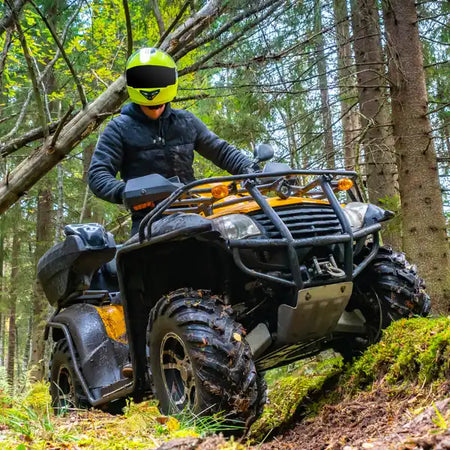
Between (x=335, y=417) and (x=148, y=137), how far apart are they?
2.45 m

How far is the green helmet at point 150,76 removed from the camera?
4016 mm

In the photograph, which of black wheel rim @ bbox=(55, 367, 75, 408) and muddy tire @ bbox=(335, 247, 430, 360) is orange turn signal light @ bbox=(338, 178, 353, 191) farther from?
black wheel rim @ bbox=(55, 367, 75, 408)

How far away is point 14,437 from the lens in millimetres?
2148

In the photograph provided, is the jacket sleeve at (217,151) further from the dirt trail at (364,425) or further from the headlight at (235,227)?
the dirt trail at (364,425)

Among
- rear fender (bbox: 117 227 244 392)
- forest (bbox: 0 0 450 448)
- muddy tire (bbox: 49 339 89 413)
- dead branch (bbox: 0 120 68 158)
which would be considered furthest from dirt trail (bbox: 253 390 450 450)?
dead branch (bbox: 0 120 68 158)

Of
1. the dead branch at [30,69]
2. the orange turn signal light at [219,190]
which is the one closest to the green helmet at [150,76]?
the dead branch at [30,69]

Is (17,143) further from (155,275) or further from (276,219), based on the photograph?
(276,219)

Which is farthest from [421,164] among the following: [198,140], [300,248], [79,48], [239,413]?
[79,48]

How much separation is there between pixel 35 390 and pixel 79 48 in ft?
25.7

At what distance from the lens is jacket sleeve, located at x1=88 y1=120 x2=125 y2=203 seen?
12.6 feet

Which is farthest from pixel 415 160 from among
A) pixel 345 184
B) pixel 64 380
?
pixel 64 380

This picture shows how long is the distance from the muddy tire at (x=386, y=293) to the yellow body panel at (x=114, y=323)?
179 centimetres

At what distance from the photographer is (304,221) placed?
124 inches

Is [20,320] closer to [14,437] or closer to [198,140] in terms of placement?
[198,140]
